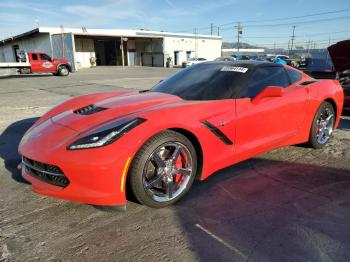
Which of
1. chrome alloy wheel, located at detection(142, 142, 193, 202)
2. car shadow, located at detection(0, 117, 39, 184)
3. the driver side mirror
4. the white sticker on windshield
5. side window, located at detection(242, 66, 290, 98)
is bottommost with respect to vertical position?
car shadow, located at detection(0, 117, 39, 184)

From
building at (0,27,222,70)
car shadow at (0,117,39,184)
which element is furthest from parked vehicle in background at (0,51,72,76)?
car shadow at (0,117,39,184)

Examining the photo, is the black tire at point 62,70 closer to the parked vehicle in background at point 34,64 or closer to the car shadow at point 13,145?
the parked vehicle in background at point 34,64

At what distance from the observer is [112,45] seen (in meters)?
44.9

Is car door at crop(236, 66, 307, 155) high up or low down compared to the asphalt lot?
up

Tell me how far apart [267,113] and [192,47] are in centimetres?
4731

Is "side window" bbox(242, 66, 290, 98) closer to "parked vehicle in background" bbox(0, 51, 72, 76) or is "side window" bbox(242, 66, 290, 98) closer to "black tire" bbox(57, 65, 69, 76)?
A: "parked vehicle in background" bbox(0, 51, 72, 76)

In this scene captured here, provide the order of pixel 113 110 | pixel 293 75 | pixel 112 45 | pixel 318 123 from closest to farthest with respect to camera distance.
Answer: pixel 113 110 → pixel 293 75 → pixel 318 123 → pixel 112 45

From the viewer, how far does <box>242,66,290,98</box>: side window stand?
137 inches

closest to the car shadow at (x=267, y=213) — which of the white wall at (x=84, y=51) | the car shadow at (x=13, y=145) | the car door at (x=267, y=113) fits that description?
the car door at (x=267, y=113)

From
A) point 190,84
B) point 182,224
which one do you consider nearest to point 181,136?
point 182,224

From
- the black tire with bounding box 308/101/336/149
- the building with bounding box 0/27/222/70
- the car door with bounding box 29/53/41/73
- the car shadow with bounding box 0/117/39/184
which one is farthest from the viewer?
the building with bounding box 0/27/222/70

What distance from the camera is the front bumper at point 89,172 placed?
2371 mm

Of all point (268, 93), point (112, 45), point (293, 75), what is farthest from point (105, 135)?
point (112, 45)

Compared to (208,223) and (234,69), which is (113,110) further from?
(234,69)
